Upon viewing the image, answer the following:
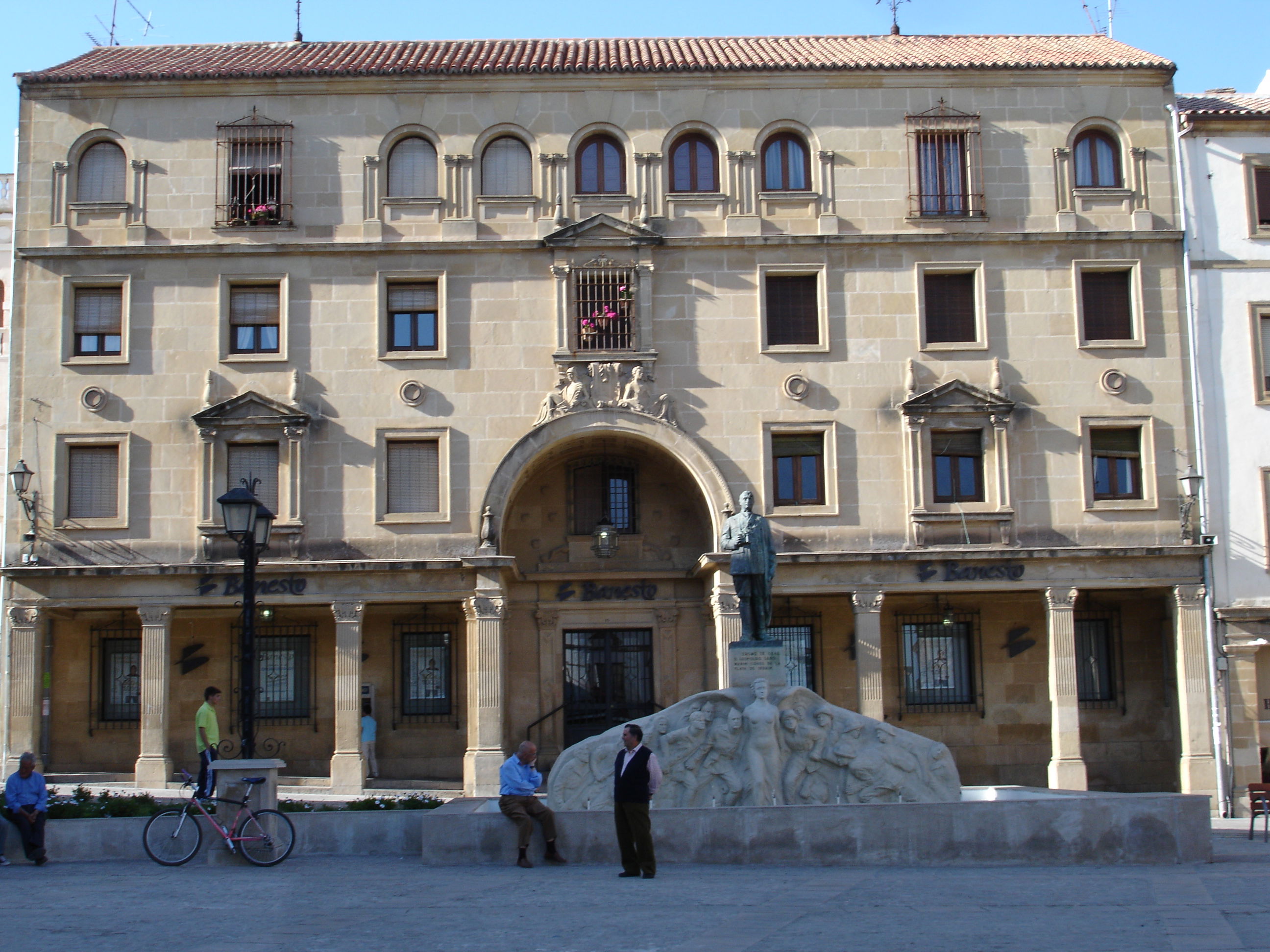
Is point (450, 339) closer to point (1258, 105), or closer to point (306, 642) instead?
point (306, 642)

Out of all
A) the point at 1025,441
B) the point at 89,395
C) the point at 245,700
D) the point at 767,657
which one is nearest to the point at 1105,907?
the point at 767,657

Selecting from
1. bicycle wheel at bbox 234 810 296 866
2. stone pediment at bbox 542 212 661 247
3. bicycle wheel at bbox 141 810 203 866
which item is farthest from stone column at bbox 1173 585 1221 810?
bicycle wheel at bbox 141 810 203 866

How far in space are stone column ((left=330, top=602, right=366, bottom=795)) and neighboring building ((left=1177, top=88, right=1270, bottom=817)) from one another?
17026 millimetres

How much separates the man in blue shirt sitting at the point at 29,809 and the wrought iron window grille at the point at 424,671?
13305 mm

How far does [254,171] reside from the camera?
28.2 metres

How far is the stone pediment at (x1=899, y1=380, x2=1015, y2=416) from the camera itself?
27.5 meters

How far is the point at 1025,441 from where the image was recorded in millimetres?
27703

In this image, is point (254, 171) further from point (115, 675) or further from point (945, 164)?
point (945, 164)

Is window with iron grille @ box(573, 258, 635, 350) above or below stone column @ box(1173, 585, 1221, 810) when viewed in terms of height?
above

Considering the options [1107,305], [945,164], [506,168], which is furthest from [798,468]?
[506,168]

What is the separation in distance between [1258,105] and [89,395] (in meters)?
25.3

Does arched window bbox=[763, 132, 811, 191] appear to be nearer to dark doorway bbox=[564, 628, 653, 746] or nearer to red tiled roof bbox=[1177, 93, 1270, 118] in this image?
red tiled roof bbox=[1177, 93, 1270, 118]

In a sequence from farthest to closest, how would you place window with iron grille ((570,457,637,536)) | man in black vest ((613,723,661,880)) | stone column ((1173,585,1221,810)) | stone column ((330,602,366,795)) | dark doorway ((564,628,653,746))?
window with iron grille ((570,457,637,536)) < dark doorway ((564,628,653,746)) < stone column ((1173,585,1221,810)) < stone column ((330,602,366,795)) < man in black vest ((613,723,661,880))

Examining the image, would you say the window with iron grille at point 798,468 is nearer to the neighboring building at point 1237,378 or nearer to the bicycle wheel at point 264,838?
the neighboring building at point 1237,378
